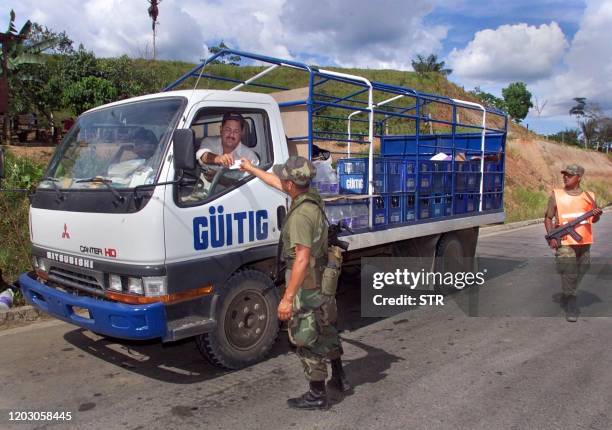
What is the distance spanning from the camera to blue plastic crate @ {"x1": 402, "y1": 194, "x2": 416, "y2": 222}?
5586 millimetres

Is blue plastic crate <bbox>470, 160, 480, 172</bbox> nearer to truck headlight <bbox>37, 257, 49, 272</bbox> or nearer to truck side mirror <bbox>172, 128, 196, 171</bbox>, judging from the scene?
truck side mirror <bbox>172, 128, 196, 171</bbox>

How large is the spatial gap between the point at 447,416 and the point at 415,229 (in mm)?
2646

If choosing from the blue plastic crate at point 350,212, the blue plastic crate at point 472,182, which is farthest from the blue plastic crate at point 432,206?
the blue plastic crate at point 350,212

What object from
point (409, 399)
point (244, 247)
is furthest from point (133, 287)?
point (409, 399)

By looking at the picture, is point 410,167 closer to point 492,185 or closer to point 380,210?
point 380,210

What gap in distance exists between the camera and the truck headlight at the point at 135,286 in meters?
3.46

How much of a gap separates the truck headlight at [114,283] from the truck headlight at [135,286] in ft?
0.28

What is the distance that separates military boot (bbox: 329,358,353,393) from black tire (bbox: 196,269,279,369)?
28.9 inches

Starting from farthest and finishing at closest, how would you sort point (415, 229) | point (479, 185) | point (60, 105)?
point (60, 105)
point (479, 185)
point (415, 229)

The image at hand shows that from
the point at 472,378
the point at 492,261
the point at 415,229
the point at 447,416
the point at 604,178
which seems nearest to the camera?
the point at 447,416

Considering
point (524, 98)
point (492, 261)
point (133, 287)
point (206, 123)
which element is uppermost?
point (524, 98)

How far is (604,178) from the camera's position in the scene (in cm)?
3406

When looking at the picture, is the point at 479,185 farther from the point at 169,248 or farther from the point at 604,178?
the point at 604,178

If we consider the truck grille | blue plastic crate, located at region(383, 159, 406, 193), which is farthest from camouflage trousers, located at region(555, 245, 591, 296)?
the truck grille
